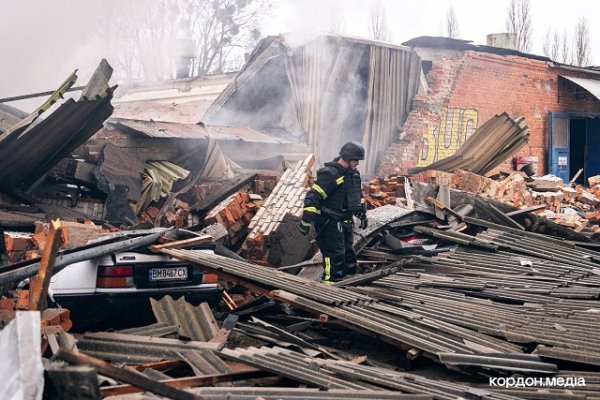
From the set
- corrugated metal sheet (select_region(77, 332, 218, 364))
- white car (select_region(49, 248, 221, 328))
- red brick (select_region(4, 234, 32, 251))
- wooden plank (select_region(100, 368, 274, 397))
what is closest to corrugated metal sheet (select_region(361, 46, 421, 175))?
red brick (select_region(4, 234, 32, 251))

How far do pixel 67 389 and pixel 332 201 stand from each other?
601 cm

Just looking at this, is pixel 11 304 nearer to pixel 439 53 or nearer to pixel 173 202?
pixel 173 202

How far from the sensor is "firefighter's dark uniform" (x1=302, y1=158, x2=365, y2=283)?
8727mm

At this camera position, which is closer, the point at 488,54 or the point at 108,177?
the point at 108,177

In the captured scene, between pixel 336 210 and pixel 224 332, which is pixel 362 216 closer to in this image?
pixel 336 210

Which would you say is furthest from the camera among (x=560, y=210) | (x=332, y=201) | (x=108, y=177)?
(x=560, y=210)

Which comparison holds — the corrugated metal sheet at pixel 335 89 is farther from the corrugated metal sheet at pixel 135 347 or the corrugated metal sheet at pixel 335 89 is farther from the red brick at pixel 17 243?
the corrugated metal sheet at pixel 135 347

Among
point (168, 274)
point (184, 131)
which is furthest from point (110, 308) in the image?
point (184, 131)

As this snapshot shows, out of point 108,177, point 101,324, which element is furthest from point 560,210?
point 101,324

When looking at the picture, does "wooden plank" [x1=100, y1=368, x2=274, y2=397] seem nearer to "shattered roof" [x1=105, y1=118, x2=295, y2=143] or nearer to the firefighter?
the firefighter

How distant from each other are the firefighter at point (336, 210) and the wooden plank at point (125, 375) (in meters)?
4.99

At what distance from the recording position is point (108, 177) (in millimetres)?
10922

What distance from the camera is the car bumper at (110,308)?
6.39m

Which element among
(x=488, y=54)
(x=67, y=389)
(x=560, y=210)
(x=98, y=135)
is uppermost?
(x=488, y=54)
